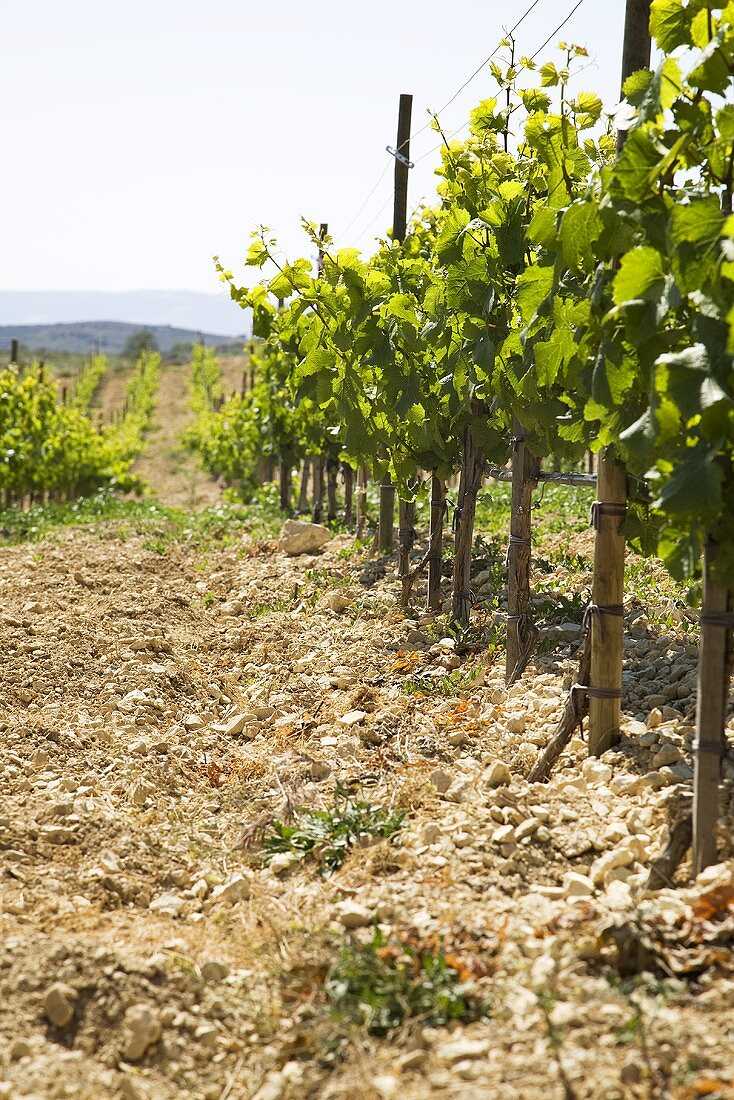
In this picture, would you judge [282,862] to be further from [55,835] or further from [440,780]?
[55,835]

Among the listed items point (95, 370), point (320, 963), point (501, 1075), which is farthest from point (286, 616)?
point (95, 370)

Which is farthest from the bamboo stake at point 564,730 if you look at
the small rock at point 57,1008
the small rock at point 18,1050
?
the small rock at point 18,1050

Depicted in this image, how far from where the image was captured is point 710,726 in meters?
3.25

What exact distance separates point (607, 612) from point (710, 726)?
1.14m

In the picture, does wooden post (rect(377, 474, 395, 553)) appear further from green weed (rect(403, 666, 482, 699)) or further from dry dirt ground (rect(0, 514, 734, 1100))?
green weed (rect(403, 666, 482, 699))

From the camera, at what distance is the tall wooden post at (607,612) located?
4.35 meters

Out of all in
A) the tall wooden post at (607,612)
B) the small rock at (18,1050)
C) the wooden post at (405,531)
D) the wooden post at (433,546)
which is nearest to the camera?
the small rock at (18,1050)

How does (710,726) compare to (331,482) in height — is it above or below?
below

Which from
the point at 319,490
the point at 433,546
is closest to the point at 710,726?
the point at 433,546

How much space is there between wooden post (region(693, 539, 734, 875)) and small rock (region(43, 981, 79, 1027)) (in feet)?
Result: 6.40

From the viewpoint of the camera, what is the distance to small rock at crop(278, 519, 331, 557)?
10930 millimetres

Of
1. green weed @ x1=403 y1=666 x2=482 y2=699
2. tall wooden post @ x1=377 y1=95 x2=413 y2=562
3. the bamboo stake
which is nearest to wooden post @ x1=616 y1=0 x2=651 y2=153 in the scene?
the bamboo stake

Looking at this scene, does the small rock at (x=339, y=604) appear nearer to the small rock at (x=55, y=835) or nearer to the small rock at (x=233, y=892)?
the small rock at (x=55, y=835)

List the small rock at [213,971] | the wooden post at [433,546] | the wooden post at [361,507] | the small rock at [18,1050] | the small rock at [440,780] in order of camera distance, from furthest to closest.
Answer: the wooden post at [361,507], the wooden post at [433,546], the small rock at [440,780], the small rock at [213,971], the small rock at [18,1050]
